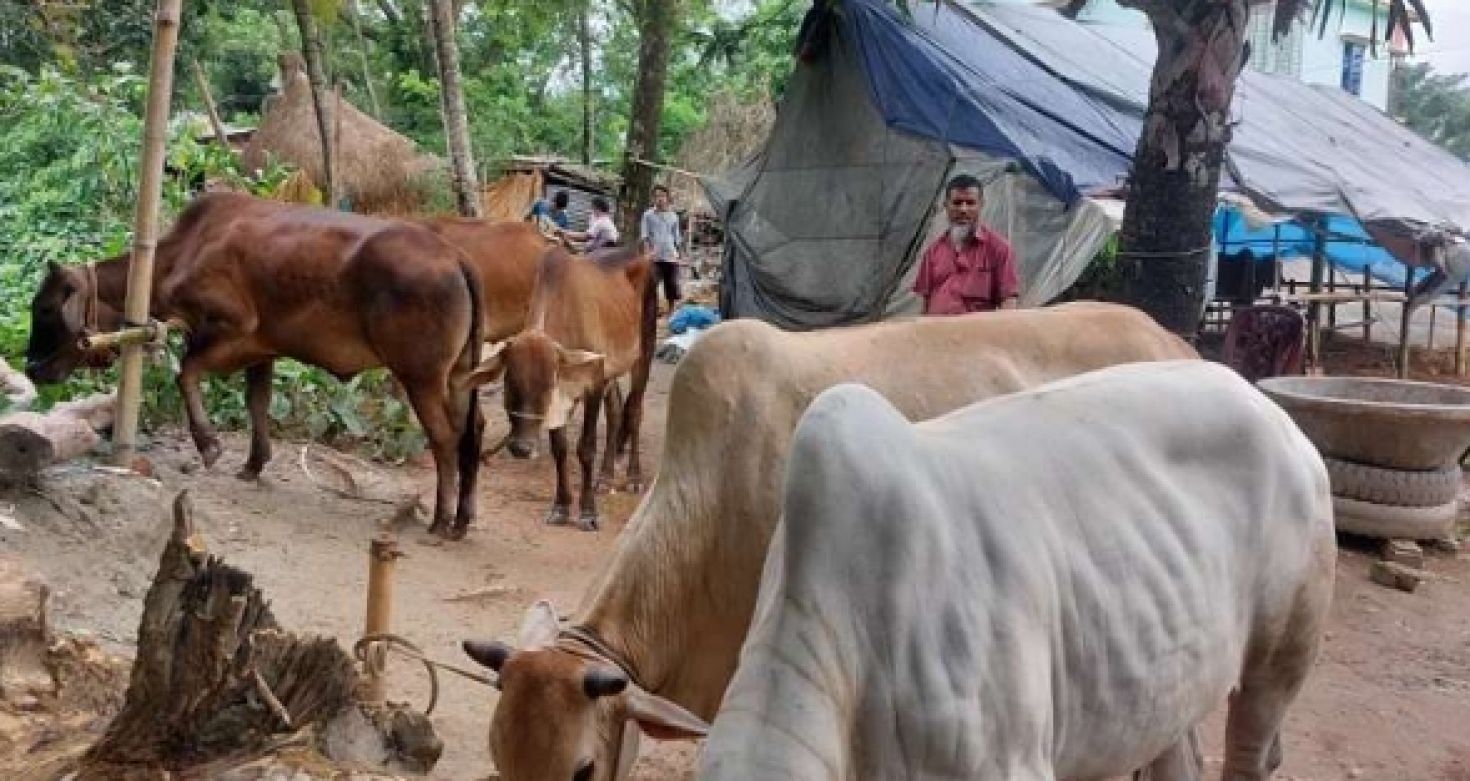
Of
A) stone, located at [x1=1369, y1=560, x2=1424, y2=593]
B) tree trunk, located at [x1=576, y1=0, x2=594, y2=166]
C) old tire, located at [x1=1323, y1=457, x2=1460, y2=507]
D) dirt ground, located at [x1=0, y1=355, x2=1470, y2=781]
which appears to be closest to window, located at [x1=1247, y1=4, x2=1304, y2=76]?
tree trunk, located at [x1=576, y1=0, x2=594, y2=166]

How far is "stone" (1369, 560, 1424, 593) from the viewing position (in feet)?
24.7

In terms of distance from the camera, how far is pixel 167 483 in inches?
285

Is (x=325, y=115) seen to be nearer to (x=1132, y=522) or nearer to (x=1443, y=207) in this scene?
(x=1132, y=522)

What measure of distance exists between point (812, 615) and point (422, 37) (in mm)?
24615

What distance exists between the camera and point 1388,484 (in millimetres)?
8164

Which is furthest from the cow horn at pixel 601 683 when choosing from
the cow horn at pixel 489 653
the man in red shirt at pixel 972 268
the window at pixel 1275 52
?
the window at pixel 1275 52

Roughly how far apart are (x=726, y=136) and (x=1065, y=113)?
1137 cm

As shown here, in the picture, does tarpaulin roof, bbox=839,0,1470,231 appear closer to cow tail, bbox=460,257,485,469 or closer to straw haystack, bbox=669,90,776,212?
cow tail, bbox=460,257,485,469

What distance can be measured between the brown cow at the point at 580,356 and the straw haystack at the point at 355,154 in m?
12.1

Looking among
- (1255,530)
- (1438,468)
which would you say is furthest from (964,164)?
(1255,530)

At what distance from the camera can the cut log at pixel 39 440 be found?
5730 millimetres

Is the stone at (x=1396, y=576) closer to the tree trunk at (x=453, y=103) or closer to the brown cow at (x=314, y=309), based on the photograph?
the brown cow at (x=314, y=309)

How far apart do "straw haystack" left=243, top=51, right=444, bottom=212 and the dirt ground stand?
1267cm

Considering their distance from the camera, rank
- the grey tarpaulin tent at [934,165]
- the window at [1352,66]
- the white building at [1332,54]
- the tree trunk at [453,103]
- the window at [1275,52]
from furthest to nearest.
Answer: the window at [1352,66] < the white building at [1332,54] < the window at [1275,52] < the grey tarpaulin tent at [934,165] < the tree trunk at [453,103]
